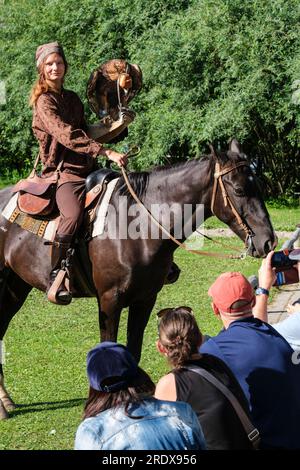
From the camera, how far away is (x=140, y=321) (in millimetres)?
7266

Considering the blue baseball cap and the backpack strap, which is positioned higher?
the blue baseball cap

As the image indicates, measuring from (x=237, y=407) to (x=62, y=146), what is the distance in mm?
3634

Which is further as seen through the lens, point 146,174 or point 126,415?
point 146,174

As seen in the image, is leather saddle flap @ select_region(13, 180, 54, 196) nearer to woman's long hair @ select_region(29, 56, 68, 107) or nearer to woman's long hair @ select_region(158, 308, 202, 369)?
woman's long hair @ select_region(29, 56, 68, 107)

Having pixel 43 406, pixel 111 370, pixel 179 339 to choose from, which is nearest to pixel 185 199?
pixel 43 406

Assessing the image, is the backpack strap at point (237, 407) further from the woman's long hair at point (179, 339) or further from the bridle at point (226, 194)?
the bridle at point (226, 194)

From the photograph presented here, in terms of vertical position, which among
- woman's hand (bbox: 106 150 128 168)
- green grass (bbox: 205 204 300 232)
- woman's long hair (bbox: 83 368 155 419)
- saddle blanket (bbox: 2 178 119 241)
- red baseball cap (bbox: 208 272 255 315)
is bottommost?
green grass (bbox: 205 204 300 232)

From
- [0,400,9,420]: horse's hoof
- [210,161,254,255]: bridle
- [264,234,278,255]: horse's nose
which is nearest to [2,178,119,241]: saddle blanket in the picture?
[210,161,254,255]: bridle

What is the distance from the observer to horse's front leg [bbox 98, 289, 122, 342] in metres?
7.13

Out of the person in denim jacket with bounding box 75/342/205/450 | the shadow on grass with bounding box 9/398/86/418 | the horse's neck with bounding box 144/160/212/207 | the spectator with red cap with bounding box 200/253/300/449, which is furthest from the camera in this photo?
the shadow on grass with bounding box 9/398/86/418

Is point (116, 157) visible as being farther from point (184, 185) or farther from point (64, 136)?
point (184, 185)

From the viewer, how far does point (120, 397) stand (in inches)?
151

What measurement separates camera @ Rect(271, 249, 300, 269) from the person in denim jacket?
216cm

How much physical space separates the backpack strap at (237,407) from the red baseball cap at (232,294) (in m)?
0.68
